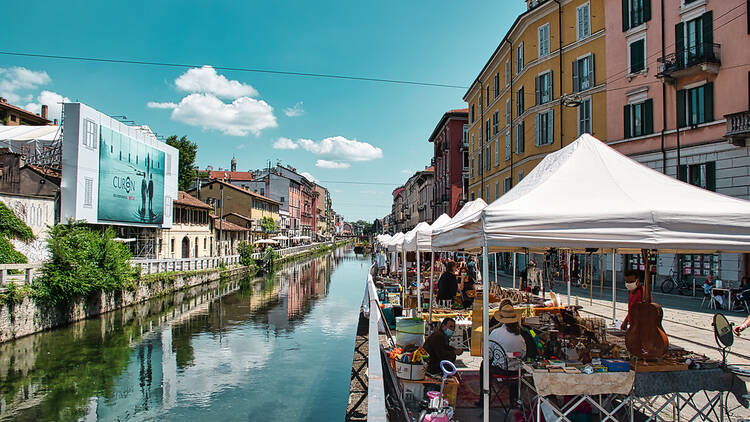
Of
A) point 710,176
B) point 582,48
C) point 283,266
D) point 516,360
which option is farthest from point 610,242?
point 283,266

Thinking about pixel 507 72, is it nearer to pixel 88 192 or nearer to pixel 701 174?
pixel 701 174

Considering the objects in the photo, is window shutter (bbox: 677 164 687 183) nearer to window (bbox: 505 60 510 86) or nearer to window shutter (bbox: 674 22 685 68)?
window shutter (bbox: 674 22 685 68)

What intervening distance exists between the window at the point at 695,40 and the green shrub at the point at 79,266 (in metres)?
26.3

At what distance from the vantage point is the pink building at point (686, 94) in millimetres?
18219

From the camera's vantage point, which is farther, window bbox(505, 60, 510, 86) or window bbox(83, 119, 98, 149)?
window bbox(505, 60, 510, 86)

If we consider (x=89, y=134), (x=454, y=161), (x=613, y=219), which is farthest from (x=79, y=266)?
(x=454, y=161)

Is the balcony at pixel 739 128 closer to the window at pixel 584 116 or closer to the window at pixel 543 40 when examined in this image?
the window at pixel 584 116

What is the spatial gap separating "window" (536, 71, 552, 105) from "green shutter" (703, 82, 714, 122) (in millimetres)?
9790

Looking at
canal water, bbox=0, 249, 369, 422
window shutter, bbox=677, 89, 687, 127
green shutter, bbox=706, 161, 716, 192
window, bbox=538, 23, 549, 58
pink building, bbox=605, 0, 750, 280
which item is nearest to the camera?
canal water, bbox=0, 249, 369, 422

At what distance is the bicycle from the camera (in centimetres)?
1995

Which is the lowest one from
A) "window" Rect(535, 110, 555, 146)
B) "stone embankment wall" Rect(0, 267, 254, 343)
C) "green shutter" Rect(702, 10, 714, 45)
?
"stone embankment wall" Rect(0, 267, 254, 343)

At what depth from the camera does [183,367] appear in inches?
569

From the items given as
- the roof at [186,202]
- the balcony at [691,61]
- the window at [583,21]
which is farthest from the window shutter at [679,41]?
the roof at [186,202]

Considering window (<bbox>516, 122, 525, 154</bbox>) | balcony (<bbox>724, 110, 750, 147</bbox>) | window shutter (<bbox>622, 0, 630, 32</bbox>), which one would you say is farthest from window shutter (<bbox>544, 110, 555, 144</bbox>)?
balcony (<bbox>724, 110, 750, 147</bbox>)
